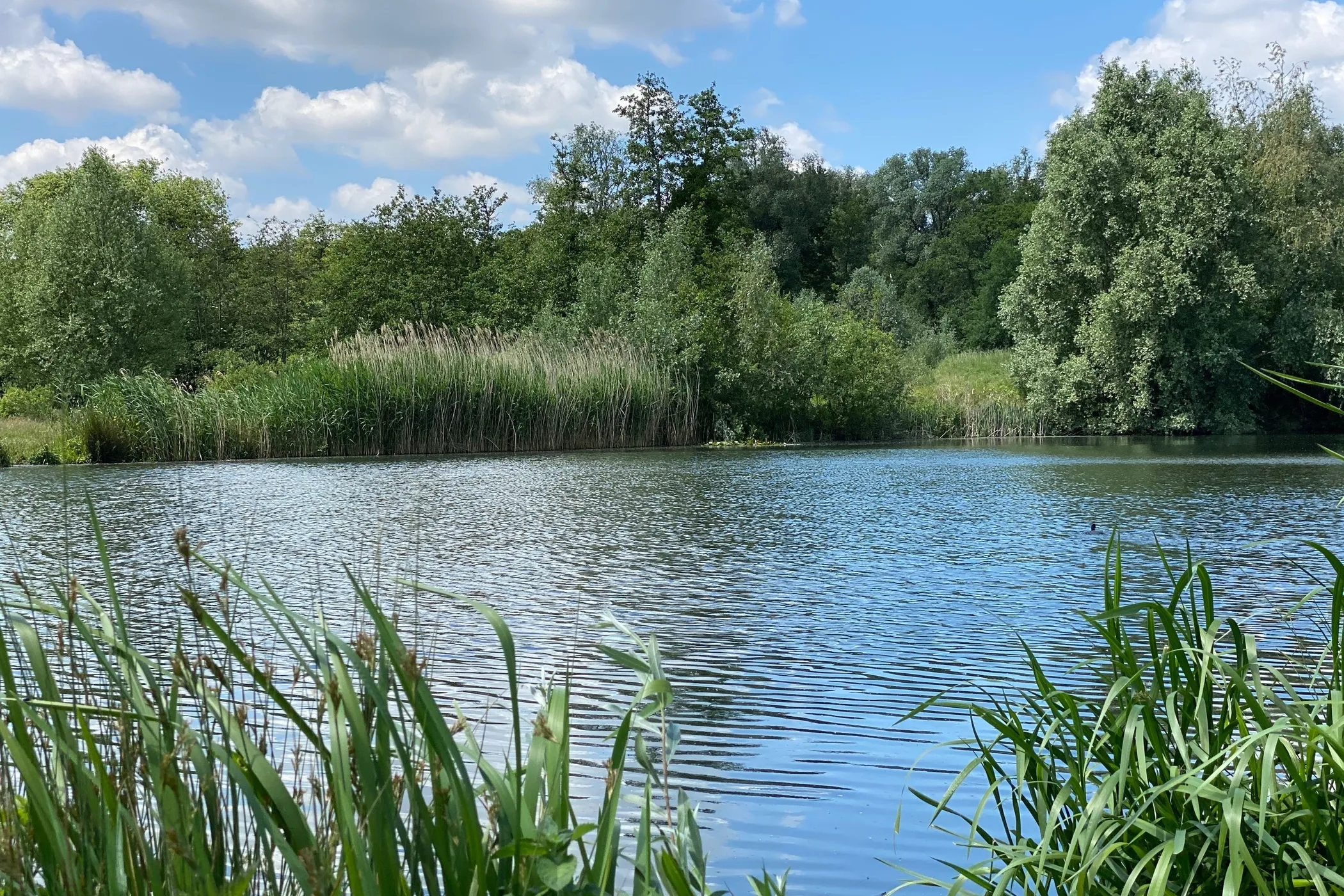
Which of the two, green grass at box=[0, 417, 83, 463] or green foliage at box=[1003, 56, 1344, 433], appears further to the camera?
green foliage at box=[1003, 56, 1344, 433]

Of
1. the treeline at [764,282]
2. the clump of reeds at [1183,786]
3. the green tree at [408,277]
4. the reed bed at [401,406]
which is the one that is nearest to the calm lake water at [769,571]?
the clump of reeds at [1183,786]

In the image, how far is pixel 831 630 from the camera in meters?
5.91

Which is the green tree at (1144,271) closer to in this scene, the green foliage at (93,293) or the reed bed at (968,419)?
the reed bed at (968,419)

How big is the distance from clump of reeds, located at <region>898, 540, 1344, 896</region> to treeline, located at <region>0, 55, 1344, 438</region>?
24.1 metres

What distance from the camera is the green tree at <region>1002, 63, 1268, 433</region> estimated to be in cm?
2973

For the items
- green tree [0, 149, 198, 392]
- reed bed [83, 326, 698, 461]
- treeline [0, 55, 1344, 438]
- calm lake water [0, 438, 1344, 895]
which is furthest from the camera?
green tree [0, 149, 198, 392]

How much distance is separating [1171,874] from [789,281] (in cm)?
5315

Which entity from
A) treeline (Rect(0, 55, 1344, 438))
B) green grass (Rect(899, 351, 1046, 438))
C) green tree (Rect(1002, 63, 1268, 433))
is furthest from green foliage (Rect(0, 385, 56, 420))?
green tree (Rect(1002, 63, 1268, 433))

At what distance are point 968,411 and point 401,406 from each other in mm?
14968

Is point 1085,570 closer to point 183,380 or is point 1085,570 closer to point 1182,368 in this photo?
point 1182,368

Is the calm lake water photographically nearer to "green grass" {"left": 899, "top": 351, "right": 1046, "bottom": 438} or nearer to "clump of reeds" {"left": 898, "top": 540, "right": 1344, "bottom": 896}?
"clump of reeds" {"left": 898, "top": 540, "right": 1344, "bottom": 896}

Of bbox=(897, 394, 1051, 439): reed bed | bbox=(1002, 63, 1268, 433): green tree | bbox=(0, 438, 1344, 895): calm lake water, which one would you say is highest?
bbox=(1002, 63, 1268, 433): green tree

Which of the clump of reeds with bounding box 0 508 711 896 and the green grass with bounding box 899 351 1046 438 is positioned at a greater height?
the green grass with bounding box 899 351 1046 438

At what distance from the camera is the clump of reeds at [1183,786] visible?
2137 mm
